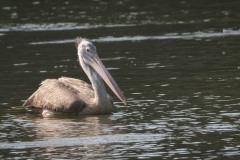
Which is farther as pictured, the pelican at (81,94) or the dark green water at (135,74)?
the pelican at (81,94)

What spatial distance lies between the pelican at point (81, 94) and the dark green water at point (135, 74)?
26cm

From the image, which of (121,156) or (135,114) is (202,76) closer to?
(135,114)

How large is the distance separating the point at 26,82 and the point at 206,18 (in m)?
Result: 11.0

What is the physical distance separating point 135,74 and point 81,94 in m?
3.74

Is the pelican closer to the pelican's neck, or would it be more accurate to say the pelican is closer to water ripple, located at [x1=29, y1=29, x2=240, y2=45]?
the pelican's neck

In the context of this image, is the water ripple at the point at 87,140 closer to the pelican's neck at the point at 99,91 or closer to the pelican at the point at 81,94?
the pelican at the point at 81,94

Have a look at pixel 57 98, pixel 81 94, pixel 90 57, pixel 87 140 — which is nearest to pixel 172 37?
pixel 90 57

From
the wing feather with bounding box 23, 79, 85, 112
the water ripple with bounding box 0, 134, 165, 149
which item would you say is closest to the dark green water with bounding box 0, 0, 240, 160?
the water ripple with bounding box 0, 134, 165, 149

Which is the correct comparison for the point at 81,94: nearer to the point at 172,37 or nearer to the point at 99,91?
the point at 99,91

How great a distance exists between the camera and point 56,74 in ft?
69.4

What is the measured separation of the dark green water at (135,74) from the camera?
13742mm

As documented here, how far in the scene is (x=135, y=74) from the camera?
67.8 feet

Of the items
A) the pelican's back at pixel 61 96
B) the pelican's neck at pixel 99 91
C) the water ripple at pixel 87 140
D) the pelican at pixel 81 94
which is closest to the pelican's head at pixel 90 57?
the pelican at pixel 81 94

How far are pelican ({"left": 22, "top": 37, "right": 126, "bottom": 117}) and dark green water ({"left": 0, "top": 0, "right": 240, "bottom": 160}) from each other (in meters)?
0.26
